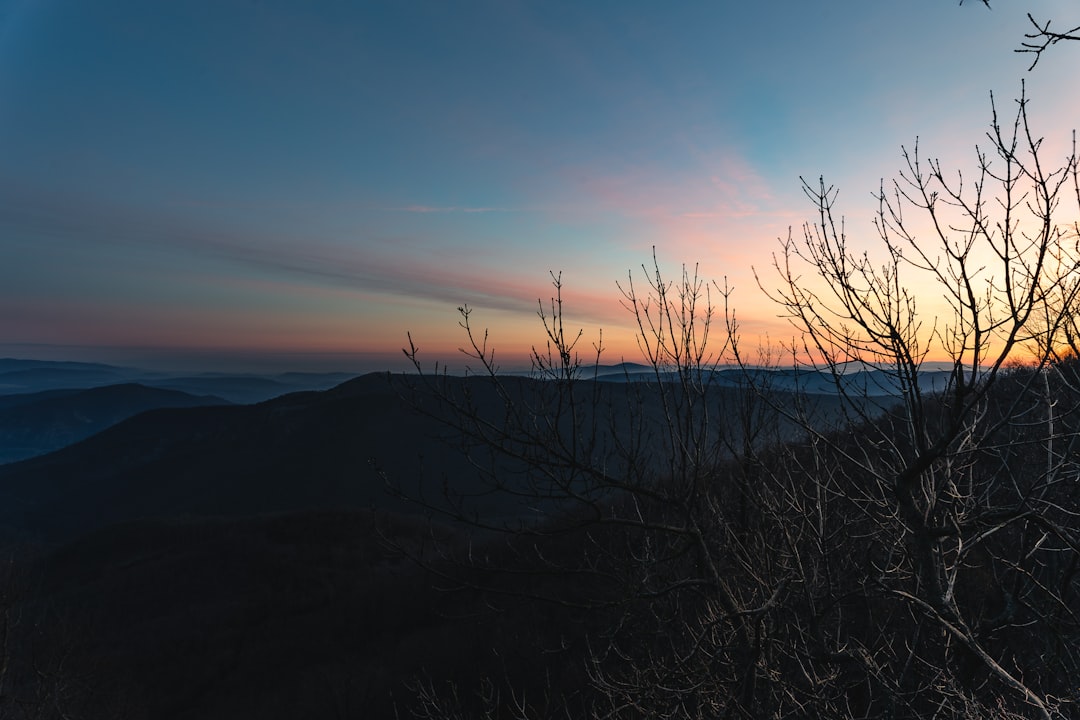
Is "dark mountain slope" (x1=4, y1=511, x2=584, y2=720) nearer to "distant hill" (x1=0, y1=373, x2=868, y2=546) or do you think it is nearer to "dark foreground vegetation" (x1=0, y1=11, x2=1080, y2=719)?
"dark foreground vegetation" (x1=0, y1=11, x2=1080, y2=719)

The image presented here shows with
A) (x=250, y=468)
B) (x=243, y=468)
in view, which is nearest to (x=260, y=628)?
(x=250, y=468)

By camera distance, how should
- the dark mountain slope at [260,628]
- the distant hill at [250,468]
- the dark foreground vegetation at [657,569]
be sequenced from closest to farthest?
the dark foreground vegetation at [657,569]
the dark mountain slope at [260,628]
the distant hill at [250,468]

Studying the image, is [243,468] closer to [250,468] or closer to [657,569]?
[250,468]

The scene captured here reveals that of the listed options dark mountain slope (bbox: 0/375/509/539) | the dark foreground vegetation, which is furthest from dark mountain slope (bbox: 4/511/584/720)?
dark mountain slope (bbox: 0/375/509/539)

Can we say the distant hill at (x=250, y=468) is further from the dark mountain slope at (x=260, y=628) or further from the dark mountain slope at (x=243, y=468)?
the dark mountain slope at (x=260, y=628)

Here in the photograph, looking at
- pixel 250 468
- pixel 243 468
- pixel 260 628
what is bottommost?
pixel 243 468

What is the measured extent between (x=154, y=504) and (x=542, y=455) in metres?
180

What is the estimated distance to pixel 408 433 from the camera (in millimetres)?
159500

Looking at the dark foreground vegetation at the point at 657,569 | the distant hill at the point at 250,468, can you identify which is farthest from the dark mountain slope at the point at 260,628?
the distant hill at the point at 250,468

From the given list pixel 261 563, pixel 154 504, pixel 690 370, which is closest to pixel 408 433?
pixel 154 504

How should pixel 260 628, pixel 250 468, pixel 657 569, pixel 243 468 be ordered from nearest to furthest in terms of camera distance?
1. pixel 657 569
2. pixel 260 628
3. pixel 250 468
4. pixel 243 468

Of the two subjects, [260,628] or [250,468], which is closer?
[260,628]

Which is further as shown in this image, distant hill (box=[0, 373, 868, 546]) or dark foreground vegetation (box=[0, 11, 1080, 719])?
distant hill (box=[0, 373, 868, 546])

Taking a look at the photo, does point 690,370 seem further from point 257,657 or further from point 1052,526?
point 257,657
